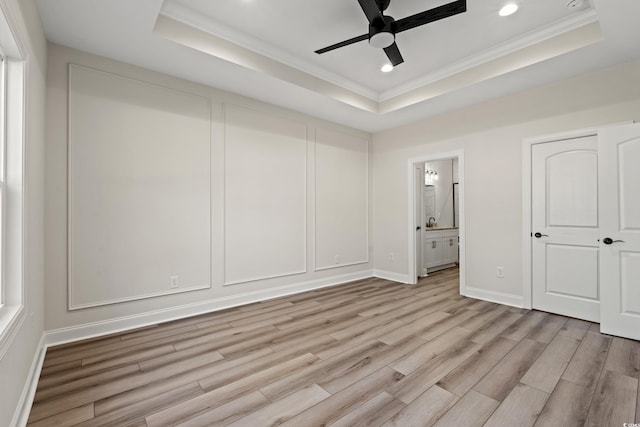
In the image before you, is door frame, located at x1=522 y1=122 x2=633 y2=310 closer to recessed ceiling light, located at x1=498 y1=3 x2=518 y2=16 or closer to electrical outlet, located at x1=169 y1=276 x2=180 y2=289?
recessed ceiling light, located at x1=498 y1=3 x2=518 y2=16

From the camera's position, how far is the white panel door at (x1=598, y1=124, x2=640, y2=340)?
9.14ft

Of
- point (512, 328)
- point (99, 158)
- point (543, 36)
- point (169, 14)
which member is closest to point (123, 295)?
point (99, 158)

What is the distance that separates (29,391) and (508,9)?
186 inches

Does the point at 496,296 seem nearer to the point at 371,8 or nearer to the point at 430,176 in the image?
the point at 371,8

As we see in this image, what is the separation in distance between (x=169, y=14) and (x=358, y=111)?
2.66 meters

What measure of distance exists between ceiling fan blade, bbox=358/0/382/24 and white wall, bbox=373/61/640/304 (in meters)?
2.55

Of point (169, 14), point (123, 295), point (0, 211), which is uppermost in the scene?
point (169, 14)

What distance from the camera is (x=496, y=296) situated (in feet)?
13.0

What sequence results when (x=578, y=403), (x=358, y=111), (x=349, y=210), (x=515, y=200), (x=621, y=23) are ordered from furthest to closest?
(x=349, y=210) < (x=358, y=111) < (x=515, y=200) < (x=621, y=23) < (x=578, y=403)

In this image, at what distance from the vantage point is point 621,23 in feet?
8.05

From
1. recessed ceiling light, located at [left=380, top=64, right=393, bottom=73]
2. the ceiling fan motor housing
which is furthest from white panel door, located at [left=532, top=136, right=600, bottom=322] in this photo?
the ceiling fan motor housing

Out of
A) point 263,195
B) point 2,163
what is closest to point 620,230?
point 263,195

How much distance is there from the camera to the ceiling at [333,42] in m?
2.51

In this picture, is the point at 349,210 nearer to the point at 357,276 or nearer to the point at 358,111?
the point at 357,276
